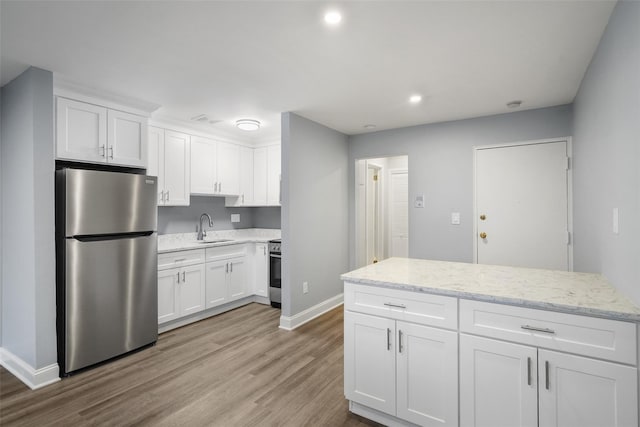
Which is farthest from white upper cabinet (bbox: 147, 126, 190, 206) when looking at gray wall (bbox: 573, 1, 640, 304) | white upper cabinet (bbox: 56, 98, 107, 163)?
gray wall (bbox: 573, 1, 640, 304)

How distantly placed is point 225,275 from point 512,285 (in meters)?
3.32

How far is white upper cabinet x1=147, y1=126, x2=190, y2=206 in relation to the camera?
3.74 metres

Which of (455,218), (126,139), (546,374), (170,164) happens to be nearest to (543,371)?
(546,374)

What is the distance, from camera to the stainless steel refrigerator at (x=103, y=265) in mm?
2584

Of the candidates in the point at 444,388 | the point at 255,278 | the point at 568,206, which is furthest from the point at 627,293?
the point at 255,278

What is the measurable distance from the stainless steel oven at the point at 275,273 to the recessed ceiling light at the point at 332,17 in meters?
2.95

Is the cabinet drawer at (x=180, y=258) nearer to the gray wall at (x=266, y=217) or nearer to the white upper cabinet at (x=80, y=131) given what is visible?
the white upper cabinet at (x=80, y=131)

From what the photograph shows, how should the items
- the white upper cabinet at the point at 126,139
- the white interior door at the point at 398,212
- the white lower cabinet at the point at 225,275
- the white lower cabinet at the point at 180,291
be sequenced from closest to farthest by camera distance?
the white upper cabinet at the point at 126,139 → the white lower cabinet at the point at 180,291 → the white lower cabinet at the point at 225,275 → the white interior door at the point at 398,212

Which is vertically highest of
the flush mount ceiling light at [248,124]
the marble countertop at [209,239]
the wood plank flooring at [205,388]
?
the flush mount ceiling light at [248,124]

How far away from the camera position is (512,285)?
1802 mm

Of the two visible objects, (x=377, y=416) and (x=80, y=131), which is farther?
(x=80, y=131)

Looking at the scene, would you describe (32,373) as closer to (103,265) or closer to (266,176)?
(103,265)

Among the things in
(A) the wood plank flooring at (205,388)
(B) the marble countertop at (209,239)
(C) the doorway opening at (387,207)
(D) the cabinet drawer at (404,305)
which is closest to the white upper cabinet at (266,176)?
(B) the marble countertop at (209,239)

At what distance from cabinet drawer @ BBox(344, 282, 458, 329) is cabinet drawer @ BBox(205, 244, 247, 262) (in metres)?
2.42
